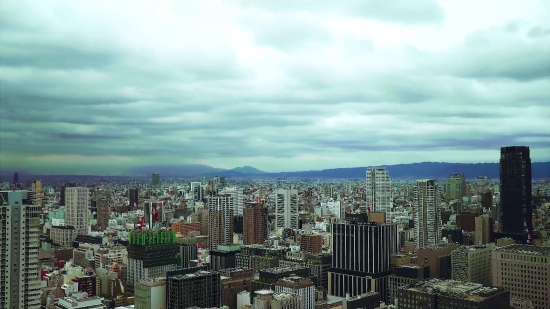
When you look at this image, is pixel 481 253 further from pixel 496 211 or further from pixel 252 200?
pixel 252 200

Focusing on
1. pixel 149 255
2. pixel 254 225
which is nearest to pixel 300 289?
pixel 149 255

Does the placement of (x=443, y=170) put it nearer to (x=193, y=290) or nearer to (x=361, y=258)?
(x=361, y=258)

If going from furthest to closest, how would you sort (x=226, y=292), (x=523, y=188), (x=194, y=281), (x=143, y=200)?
(x=143, y=200), (x=523, y=188), (x=226, y=292), (x=194, y=281)

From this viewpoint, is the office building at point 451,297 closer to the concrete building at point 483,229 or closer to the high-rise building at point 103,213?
the concrete building at point 483,229

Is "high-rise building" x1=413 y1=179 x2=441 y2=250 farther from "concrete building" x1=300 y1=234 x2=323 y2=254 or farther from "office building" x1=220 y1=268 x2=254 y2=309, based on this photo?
"office building" x1=220 y1=268 x2=254 y2=309

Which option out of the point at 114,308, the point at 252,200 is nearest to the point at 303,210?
the point at 252,200

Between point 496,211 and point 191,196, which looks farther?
point 191,196
